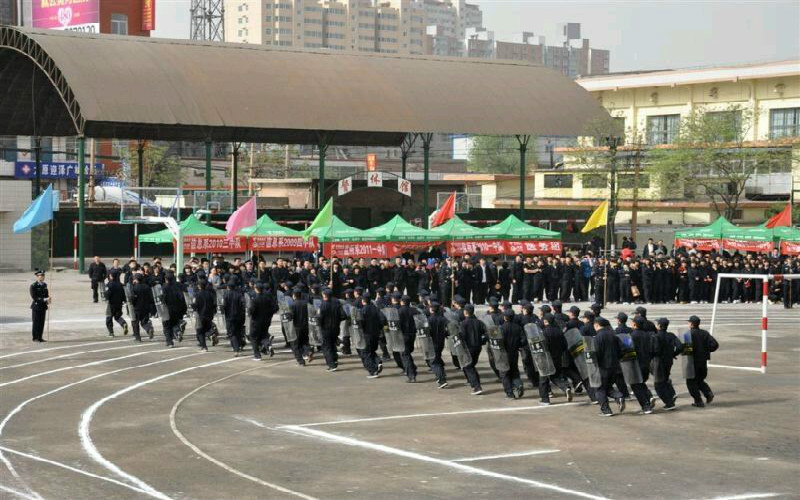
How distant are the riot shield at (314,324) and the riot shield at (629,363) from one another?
6973 millimetres

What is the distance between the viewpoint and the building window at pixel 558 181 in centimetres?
7869

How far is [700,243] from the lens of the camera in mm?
44438

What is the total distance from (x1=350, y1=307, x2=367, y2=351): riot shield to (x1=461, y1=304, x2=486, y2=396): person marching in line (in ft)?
8.76

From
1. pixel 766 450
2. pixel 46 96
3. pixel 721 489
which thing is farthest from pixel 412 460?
pixel 46 96

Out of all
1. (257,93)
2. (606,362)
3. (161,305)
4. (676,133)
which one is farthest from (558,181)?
(606,362)

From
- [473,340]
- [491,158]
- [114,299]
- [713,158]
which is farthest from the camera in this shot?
[491,158]

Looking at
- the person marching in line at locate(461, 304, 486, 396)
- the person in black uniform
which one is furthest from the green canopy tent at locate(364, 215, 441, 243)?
the person marching in line at locate(461, 304, 486, 396)

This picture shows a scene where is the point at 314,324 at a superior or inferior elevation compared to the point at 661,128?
inferior

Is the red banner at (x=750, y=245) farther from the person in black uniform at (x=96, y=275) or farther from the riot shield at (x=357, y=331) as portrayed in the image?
the riot shield at (x=357, y=331)

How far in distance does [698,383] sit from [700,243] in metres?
25.7

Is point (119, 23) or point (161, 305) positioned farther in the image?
point (119, 23)

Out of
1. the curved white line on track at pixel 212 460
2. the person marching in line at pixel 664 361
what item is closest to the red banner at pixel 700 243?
the person marching in line at pixel 664 361

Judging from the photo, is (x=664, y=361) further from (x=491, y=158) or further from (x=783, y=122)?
(x=491, y=158)

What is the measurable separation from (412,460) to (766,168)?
5472cm
